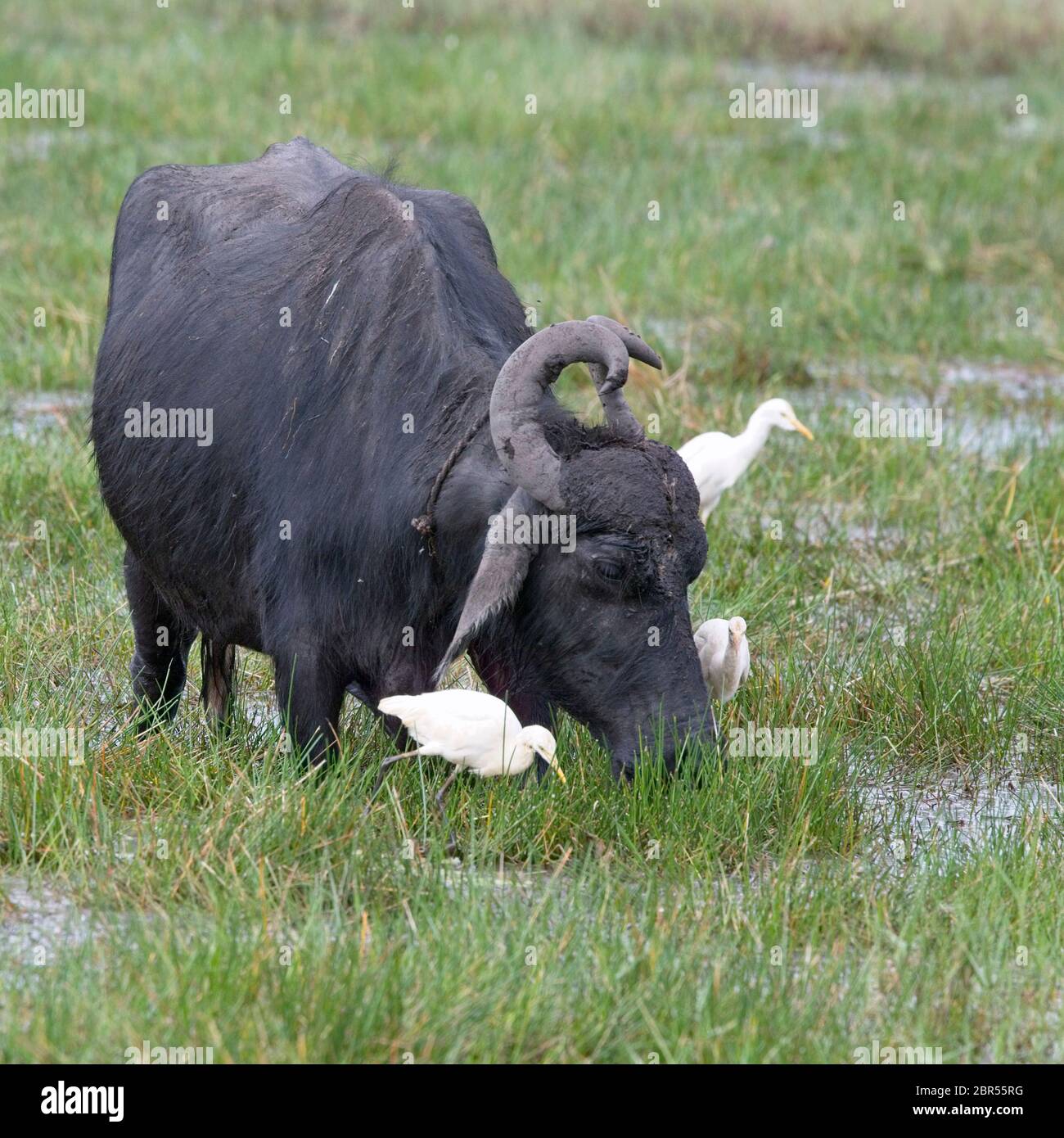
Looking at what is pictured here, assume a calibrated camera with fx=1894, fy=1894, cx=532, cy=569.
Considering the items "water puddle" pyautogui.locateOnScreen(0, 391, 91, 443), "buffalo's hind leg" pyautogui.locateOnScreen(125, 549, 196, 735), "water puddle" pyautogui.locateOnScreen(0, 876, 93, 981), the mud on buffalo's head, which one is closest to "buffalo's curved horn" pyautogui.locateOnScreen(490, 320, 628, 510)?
the mud on buffalo's head

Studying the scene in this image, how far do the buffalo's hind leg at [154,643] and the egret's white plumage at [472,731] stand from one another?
59.0 inches

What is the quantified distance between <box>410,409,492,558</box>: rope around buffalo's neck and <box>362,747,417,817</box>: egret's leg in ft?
1.67

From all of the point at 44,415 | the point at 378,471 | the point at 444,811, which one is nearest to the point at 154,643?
the point at 378,471

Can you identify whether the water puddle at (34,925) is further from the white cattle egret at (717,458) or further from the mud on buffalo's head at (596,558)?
the white cattle egret at (717,458)

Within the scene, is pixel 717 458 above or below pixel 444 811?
above

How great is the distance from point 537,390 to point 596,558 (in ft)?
1.41

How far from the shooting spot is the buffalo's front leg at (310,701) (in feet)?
16.2

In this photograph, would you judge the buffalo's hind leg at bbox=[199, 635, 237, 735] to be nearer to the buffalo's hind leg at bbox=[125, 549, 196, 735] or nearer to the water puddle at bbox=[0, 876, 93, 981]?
the buffalo's hind leg at bbox=[125, 549, 196, 735]

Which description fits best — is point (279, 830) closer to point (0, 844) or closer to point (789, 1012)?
point (0, 844)

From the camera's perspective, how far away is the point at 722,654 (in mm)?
5270

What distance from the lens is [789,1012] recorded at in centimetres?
393

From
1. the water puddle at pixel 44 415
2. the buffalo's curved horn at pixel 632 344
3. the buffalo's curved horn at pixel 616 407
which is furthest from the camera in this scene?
the water puddle at pixel 44 415

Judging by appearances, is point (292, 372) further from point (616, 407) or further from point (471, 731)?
point (471, 731)

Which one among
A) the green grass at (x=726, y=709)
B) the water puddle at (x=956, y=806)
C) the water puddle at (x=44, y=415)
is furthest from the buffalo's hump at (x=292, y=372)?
the water puddle at (x=44, y=415)
